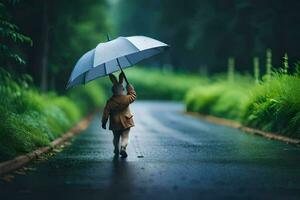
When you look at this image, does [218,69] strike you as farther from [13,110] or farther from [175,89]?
[13,110]

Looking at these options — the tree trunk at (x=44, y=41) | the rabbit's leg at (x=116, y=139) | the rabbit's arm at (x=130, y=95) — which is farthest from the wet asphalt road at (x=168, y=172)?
the tree trunk at (x=44, y=41)

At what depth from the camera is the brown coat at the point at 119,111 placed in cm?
1603

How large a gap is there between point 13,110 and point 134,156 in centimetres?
431

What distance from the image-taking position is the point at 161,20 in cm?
6894

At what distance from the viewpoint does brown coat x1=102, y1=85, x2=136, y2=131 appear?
16.0 m

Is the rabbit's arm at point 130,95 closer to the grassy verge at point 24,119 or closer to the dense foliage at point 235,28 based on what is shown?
the grassy verge at point 24,119

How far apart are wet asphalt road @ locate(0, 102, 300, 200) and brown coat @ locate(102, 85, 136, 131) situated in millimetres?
732

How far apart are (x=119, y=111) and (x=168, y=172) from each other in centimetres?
321

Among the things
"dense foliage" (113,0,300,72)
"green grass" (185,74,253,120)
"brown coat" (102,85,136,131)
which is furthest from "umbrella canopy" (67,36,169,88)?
"dense foliage" (113,0,300,72)

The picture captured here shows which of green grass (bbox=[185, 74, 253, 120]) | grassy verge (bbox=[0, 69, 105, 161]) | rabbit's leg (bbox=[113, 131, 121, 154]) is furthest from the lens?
green grass (bbox=[185, 74, 253, 120])

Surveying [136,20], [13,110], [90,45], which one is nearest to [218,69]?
[90,45]

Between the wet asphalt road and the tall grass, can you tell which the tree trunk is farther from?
the wet asphalt road

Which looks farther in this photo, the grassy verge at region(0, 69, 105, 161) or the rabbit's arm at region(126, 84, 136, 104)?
the rabbit's arm at region(126, 84, 136, 104)

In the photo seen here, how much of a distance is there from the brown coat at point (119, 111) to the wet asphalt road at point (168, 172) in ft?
2.40
